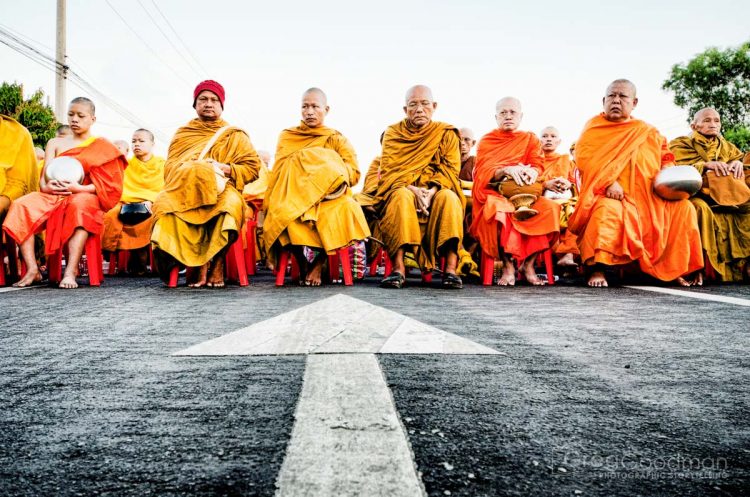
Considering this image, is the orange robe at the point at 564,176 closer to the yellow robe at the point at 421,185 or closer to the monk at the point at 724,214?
the monk at the point at 724,214

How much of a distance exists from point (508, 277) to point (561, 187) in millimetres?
939

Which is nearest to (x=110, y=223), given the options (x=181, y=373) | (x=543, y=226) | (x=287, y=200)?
(x=287, y=200)

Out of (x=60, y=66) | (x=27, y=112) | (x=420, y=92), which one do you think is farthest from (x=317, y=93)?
(x=27, y=112)

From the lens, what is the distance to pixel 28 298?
3.13 meters

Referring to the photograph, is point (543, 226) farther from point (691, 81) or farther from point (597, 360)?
point (691, 81)

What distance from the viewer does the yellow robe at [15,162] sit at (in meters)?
4.44

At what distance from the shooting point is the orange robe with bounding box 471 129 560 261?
15.5 feet

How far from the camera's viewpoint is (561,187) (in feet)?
15.9

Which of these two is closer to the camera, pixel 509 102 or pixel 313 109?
pixel 313 109

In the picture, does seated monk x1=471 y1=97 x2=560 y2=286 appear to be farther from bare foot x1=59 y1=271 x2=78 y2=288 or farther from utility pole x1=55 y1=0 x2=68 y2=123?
utility pole x1=55 y1=0 x2=68 y2=123

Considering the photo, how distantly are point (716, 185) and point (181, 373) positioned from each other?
557 cm

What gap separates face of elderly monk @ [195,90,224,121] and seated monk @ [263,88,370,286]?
2.41ft

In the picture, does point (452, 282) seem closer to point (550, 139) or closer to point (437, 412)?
point (437, 412)

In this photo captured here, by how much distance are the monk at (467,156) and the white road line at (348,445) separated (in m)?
5.64
